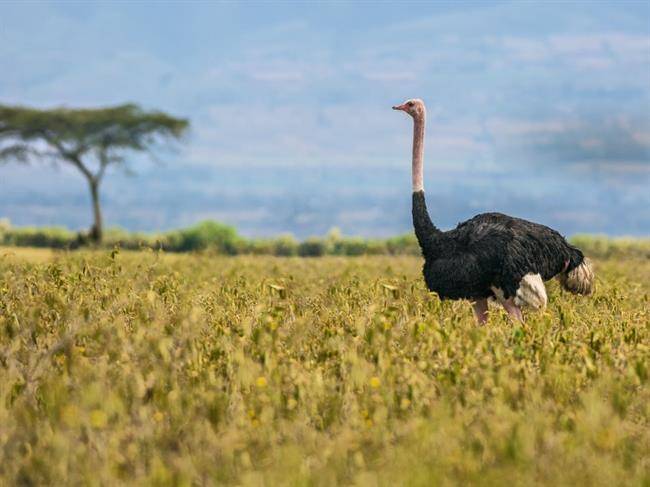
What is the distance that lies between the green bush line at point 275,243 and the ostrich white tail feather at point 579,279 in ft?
48.7

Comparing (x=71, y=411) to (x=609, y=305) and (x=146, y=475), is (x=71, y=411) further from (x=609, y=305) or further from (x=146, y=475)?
(x=609, y=305)

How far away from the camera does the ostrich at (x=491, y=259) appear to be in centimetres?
1046

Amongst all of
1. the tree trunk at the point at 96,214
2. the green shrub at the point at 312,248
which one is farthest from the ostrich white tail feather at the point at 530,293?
the tree trunk at the point at 96,214

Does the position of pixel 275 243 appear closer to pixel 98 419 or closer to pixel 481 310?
pixel 481 310

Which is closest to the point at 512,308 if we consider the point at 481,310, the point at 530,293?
the point at 530,293

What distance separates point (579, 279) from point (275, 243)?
2164cm

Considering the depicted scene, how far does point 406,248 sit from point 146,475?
26043mm

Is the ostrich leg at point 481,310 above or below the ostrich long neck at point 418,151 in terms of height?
below

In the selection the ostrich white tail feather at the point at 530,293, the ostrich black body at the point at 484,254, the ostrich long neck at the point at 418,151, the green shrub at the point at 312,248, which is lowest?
the green shrub at the point at 312,248

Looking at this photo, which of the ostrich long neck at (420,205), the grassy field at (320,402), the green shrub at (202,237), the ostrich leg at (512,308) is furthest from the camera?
the green shrub at (202,237)

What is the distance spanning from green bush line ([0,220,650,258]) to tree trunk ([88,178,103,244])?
3.90 meters

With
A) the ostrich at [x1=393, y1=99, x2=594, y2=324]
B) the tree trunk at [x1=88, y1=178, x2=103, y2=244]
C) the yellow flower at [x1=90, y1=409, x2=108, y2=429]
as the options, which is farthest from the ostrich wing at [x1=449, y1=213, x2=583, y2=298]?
the tree trunk at [x1=88, y1=178, x2=103, y2=244]

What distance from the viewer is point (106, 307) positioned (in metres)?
10.5

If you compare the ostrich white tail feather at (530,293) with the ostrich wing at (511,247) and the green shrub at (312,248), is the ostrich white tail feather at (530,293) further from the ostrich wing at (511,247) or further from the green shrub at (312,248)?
the green shrub at (312,248)
